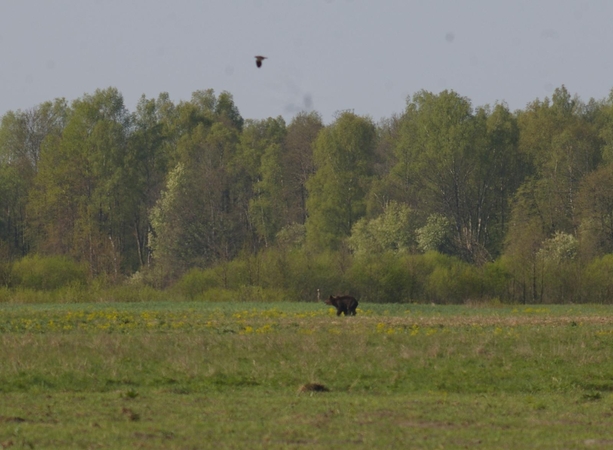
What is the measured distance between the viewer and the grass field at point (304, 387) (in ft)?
53.2

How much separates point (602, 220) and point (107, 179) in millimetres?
43800

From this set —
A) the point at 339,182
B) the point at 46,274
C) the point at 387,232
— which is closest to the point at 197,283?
the point at 46,274

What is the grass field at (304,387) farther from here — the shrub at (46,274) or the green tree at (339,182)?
the green tree at (339,182)

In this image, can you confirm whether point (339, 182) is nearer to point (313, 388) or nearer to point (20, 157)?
point (20, 157)

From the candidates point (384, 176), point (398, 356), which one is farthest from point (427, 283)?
point (398, 356)

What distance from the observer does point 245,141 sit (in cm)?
10225

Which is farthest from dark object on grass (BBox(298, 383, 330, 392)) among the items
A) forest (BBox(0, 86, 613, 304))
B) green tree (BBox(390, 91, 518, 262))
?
green tree (BBox(390, 91, 518, 262))

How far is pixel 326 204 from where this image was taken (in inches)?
3590

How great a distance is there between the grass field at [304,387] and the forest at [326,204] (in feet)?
125

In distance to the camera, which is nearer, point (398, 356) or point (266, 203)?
point (398, 356)

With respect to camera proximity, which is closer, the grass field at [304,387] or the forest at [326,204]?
the grass field at [304,387]

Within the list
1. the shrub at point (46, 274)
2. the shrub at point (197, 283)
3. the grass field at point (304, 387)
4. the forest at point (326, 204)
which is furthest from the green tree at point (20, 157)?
the grass field at point (304, 387)

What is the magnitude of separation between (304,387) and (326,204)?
228 ft

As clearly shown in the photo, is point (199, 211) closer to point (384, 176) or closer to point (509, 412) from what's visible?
point (384, 176)
